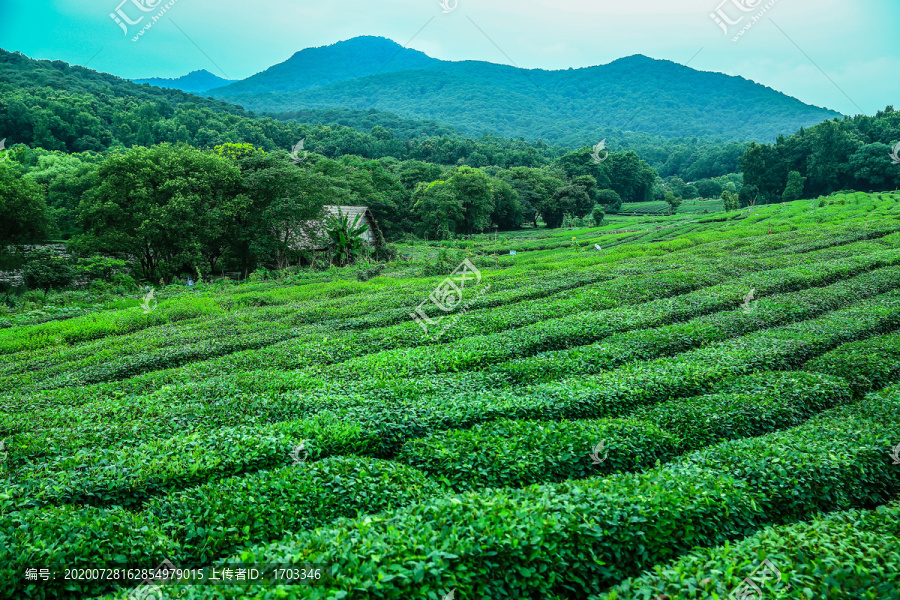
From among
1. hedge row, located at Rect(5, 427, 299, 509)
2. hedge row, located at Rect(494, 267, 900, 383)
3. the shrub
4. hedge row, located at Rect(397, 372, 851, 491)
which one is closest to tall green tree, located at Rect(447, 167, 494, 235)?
hedge row, located at Rect(494, 267, 900, 383)

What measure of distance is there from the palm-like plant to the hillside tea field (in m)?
19.3

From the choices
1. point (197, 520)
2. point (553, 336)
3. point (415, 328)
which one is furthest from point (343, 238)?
point (197, 520)

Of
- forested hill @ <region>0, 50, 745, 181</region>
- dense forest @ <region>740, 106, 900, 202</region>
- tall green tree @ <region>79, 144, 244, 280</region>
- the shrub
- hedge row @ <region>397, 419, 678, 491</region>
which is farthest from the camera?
forested hill @ <region>0, 50, 745, 181</region>

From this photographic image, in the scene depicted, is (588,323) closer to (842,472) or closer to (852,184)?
(842,472)

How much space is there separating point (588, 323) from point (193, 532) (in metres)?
13.7

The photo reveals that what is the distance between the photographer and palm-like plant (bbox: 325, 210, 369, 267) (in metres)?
39.0

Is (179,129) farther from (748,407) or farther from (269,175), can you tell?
(748,407)

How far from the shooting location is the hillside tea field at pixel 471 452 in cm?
588

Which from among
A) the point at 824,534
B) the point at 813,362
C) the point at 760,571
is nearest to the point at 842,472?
the point at 824,534

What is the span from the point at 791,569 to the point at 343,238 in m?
36.6

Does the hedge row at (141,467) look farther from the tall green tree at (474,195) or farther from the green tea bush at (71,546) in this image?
the tall green tree at (474,195)

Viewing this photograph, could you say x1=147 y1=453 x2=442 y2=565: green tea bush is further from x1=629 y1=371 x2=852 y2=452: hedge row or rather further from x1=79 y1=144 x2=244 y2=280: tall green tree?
x1=79 y1=144 x2=244 y2=280: tall green tree

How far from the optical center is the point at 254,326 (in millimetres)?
19922

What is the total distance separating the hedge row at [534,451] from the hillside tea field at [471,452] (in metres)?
0.05
